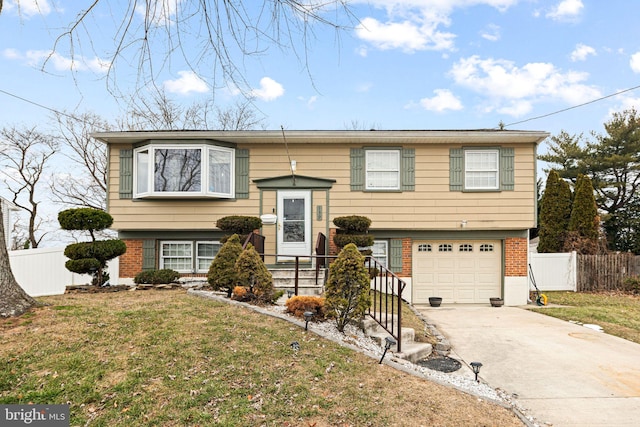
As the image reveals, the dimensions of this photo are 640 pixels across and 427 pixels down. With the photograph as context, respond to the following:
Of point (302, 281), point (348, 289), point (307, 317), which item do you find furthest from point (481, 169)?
point (307, 317)

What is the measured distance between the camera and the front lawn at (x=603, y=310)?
27.5 feet

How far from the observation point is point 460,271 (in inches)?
480

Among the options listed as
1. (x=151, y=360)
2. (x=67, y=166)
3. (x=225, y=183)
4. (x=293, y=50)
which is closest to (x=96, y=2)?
(x=293, y=50)

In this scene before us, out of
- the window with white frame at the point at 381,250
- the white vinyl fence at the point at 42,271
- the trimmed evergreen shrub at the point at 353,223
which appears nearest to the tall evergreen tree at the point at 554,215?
the window with white frame at the point at 381,250

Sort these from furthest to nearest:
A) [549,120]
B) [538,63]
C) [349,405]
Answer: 1. [549,120]
2. [538,63]
3. [349,405]

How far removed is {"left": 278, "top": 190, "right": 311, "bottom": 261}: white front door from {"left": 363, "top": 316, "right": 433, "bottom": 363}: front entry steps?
16.6ft

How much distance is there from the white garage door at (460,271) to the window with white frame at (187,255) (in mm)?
6202

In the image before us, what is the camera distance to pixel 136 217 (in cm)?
1129

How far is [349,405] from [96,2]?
406cm

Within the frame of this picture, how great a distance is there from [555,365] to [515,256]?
264 inches

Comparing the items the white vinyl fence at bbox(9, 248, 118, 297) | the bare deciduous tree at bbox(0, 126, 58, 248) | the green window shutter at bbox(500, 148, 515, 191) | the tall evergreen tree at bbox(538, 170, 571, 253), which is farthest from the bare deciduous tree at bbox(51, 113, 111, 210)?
the tall evergreen tree at bbox(538, 170, 571, 253)

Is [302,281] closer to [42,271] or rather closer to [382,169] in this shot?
[382,169]

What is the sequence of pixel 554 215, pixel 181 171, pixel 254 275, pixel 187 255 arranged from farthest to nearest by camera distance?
pixel 554 215
pixel 187 255
pixel 181 171
pixel 254 275

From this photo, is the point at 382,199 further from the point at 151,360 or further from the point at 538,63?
the point at 151,360
